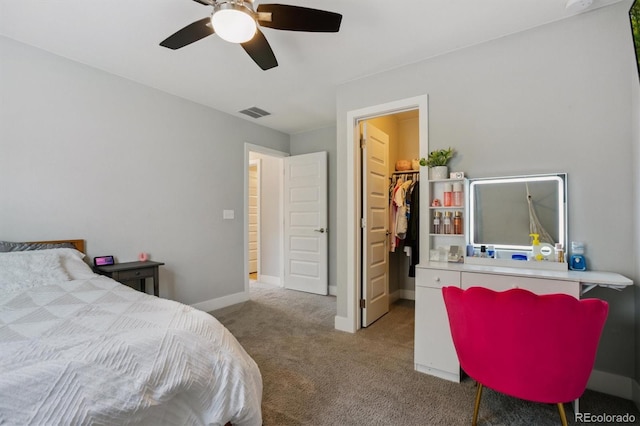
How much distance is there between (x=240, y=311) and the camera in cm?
372

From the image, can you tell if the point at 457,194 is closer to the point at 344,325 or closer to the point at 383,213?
the point at 383,213

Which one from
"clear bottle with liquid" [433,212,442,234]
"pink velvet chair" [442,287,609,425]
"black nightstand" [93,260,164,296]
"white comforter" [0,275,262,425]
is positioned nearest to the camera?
"white comforter" [0,275,262,425]

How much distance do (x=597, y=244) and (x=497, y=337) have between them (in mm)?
1233

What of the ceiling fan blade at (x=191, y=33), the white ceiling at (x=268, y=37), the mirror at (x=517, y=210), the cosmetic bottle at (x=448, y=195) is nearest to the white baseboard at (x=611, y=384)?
the mirror at (x=517, y=210)

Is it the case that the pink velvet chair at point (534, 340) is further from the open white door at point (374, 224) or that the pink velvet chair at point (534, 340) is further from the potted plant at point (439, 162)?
the open white door at point (374, 224)

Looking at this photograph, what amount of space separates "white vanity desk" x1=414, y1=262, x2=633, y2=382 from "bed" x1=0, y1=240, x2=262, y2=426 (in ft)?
4.36

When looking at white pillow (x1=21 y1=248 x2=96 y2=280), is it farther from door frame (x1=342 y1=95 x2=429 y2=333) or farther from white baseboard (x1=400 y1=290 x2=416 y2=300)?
white baseboard (x1=400 y1=290 x2=416 y2=300)

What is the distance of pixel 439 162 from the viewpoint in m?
2.48

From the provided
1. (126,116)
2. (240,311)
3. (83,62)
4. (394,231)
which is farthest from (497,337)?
(83,62)

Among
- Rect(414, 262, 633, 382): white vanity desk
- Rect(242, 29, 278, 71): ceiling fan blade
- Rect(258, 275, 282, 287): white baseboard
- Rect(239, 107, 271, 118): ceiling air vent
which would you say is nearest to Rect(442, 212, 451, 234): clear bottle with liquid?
Rect(414, 262, 633, 382): white vanity desk

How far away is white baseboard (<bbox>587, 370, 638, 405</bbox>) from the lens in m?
1.91

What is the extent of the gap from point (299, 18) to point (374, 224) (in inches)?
87.8

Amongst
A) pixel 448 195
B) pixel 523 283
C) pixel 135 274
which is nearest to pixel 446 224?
pixel 448 195

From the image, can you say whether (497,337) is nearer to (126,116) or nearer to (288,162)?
(126,116)
